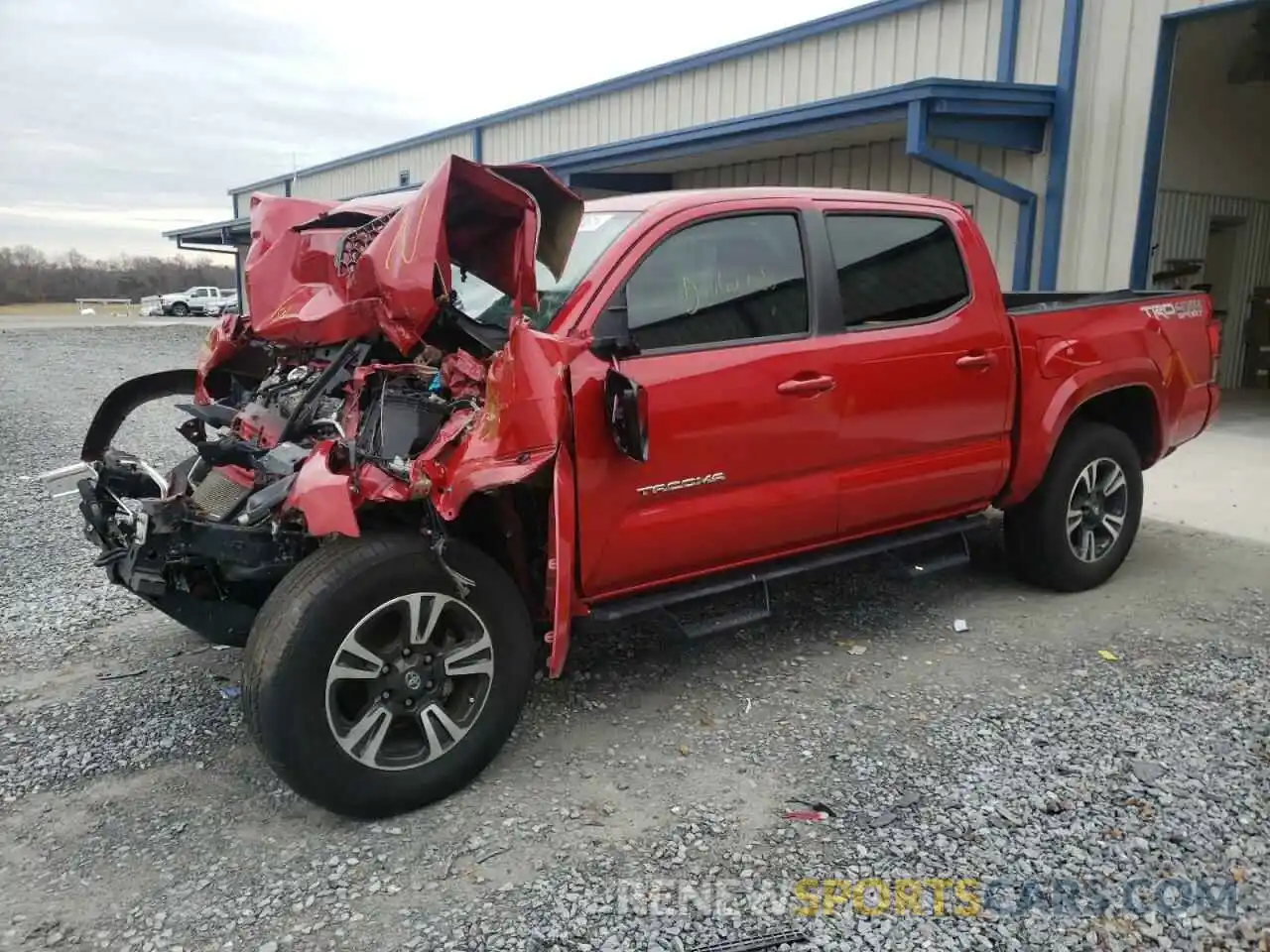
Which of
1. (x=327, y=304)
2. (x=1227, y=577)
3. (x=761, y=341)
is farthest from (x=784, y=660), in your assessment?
(x=1227, y=577)

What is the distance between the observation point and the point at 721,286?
12.6 feet

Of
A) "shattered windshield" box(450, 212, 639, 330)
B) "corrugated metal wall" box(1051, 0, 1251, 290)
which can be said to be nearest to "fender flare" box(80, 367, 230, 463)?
"shattered windshield" box(450, 212, 639, 330)

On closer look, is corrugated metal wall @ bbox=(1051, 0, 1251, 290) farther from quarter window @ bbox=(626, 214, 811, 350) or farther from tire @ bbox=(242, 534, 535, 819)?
tire @ bbox=(242, 534, 535, 819)

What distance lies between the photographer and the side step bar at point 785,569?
3.64 m

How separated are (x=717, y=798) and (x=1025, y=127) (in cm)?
883

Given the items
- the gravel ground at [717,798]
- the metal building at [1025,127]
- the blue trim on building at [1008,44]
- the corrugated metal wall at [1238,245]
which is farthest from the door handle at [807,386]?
the corrugated metal wall at [1238,245]

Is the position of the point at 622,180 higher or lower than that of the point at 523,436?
higher

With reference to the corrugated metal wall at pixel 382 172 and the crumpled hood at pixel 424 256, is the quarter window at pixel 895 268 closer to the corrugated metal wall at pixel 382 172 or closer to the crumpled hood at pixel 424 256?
the crumpled hood at pixel 424 256

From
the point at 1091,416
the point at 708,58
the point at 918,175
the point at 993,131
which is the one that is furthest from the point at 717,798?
the point at 708,58

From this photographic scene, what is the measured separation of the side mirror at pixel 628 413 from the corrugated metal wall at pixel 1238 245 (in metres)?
10.1

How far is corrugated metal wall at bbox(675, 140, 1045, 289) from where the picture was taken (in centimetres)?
1048

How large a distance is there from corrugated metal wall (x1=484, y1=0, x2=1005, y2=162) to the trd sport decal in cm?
841

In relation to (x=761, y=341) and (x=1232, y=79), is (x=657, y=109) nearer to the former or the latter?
(x=1232, y=79)

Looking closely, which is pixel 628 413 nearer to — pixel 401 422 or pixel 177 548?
pixel 401 422
